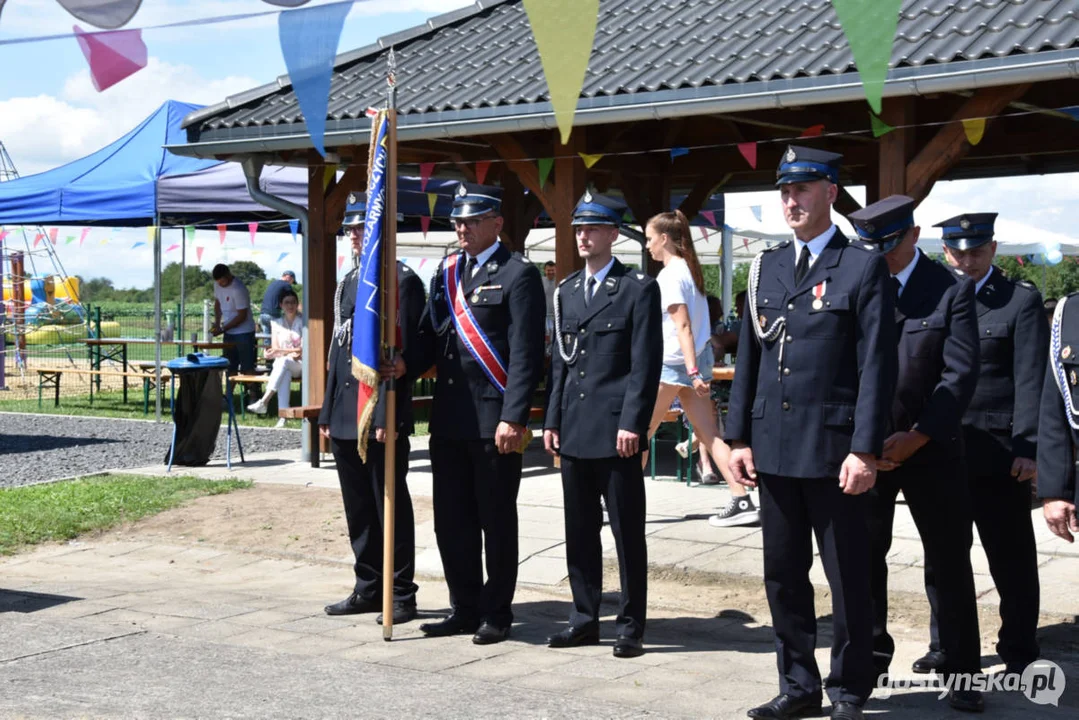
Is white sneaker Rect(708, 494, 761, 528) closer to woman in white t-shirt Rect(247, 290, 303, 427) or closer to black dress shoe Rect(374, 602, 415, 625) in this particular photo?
black dress shoe Rect(374, 602, 415, 625)

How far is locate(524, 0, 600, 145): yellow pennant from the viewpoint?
203 inches

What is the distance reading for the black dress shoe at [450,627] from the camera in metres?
6.53

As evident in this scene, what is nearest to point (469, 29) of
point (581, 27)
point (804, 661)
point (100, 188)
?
point (100, 188)

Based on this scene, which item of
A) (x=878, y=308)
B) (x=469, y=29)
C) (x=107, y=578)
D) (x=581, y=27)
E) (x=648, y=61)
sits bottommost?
(x=107, y=578)

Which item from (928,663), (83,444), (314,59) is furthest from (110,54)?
(83,444)

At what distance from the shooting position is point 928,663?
5.80 meters

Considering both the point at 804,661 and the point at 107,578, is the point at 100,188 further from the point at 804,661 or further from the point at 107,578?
the point at 804,661

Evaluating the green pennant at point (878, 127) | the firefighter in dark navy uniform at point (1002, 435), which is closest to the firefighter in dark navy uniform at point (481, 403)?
the firefighter in dark navy uniform at point (1002, 435)

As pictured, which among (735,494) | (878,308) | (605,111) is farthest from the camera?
(605,111)

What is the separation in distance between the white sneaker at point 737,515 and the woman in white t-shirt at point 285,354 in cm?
858

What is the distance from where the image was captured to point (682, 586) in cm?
758

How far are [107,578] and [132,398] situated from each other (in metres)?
13.2

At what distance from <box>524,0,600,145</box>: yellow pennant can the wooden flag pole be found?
1.34 metres

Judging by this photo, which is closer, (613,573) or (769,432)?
(769,432)
